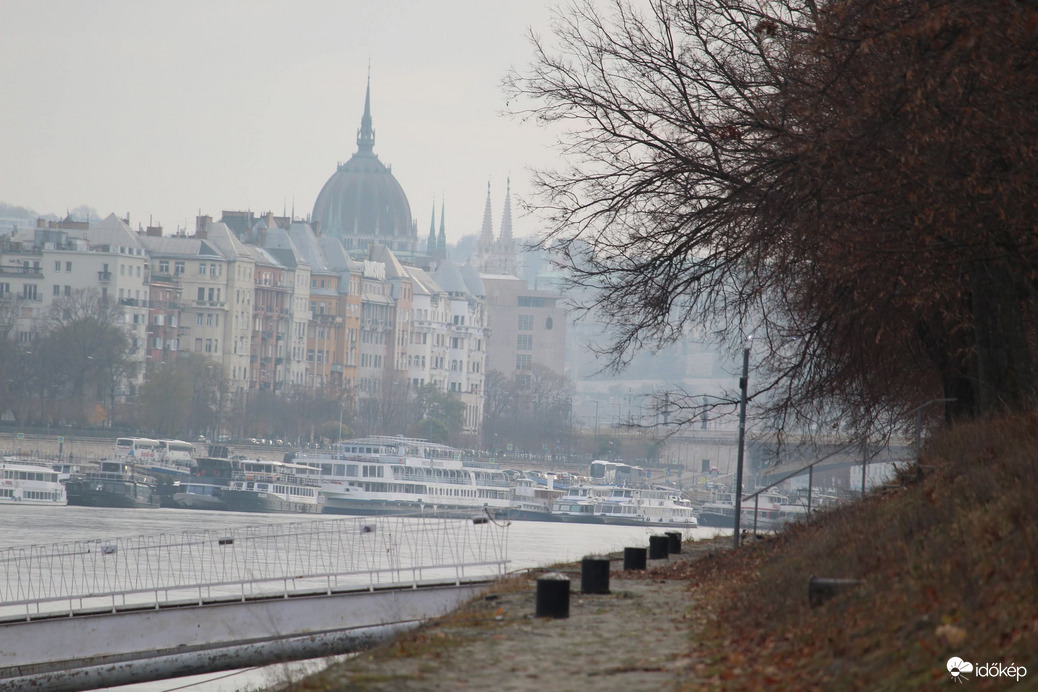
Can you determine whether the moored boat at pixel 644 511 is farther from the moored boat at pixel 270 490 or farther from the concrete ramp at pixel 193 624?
the concrete ramp at pixel 193 624

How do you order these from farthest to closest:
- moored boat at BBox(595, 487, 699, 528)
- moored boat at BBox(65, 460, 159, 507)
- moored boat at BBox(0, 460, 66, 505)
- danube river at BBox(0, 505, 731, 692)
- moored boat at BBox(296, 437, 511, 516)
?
Result: moored boat at BBox(296, 437, 511, 516) < moored boat at BBox(595, 487, 699, 528) < moored boat at BBox(65, 460, 159, 507) < moored boat at BBox(0, 460, 66, 505) < danube river at BBox(0, 505, 731, 692)

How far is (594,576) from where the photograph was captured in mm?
13391

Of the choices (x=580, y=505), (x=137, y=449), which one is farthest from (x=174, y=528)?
(x=580, y=505)

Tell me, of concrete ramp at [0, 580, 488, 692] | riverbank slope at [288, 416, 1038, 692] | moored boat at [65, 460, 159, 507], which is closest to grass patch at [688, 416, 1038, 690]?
riverbank slope at [288, 416, 1038, 692]

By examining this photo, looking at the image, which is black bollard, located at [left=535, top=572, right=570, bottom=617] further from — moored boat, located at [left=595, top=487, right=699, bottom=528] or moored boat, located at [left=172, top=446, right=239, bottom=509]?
moored boat, located at [left=595, top=487, right=699, bottom=528]

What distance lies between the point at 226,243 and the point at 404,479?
4095 cm

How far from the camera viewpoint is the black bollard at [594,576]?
13344 millimetres

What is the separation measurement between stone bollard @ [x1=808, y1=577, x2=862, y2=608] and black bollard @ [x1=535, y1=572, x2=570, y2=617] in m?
2.61

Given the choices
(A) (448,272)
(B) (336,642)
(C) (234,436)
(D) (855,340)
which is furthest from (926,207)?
(A) (448,272)

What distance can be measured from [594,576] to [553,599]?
2032 mm

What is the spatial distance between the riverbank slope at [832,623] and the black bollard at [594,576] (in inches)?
11.7

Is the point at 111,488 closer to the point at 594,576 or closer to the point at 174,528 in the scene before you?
the point at 174,528

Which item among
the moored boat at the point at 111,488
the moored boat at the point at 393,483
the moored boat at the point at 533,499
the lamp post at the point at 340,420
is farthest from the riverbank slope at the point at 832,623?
the lamp post at the point at 340,420

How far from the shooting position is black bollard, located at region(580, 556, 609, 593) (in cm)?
1334
